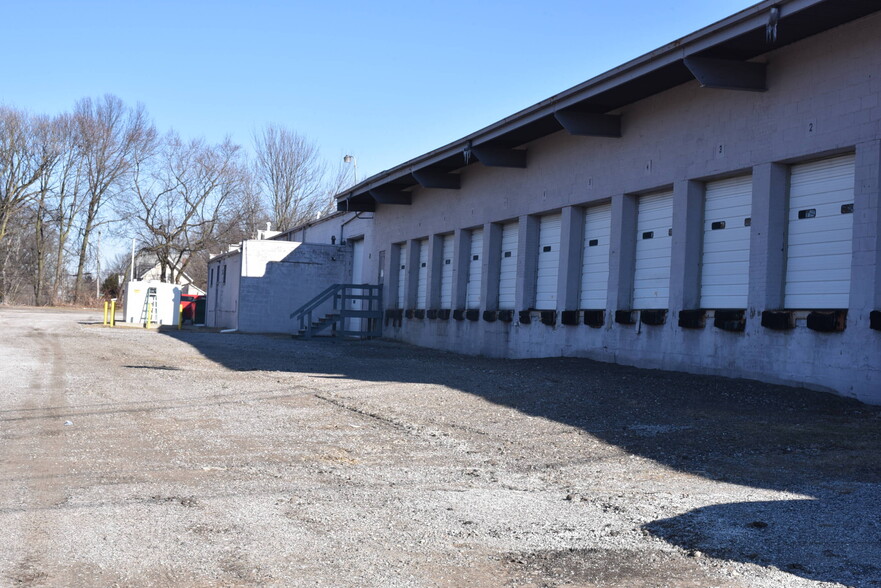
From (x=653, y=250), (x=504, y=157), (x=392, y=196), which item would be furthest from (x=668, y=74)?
(x=392, y=196)

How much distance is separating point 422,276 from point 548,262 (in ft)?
29.4

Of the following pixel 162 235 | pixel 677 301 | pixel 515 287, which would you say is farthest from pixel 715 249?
pixel 162 235

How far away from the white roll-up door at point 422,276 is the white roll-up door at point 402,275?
0.89 metres

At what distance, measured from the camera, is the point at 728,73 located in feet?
51.1

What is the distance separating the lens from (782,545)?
5.90 metres

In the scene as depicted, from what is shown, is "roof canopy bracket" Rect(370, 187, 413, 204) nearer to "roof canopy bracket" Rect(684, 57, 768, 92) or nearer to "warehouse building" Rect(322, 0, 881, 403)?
"warehouse building" Rect(322, 0, 881, 403)

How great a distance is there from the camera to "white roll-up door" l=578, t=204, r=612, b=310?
2044 cm

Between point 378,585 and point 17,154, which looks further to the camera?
point 17,154

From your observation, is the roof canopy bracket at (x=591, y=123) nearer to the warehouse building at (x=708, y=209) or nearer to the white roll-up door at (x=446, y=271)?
the warehouse building at (x=708, y=209)

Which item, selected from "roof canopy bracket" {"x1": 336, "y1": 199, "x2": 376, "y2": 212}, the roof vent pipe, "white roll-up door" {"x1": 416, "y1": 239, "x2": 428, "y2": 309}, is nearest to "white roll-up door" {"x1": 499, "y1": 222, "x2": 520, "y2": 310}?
"white roll-up door" {"x1": 416, "y1": 239, "x2": 428, "y2": 309}

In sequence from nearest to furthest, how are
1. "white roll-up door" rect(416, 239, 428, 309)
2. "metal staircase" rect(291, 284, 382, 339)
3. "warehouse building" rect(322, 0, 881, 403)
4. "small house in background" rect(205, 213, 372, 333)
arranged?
"warehouse building" rect(322, 0, 881, 403), "white roll-up door" rect(416, 239, 428, 309), "metal staircase" rect(291, 284, 382, 339), "small house in background" rect(205, 213, 372, 333)

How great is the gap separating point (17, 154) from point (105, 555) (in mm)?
67802

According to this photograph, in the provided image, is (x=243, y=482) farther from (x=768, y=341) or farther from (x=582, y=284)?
(x=582, y=284)

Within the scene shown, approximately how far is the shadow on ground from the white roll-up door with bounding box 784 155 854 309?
1.59 m
